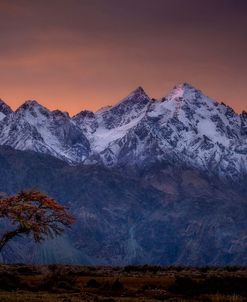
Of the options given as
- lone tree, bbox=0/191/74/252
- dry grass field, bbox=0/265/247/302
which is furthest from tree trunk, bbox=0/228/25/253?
dry grass field, bbox=0/265/247/302

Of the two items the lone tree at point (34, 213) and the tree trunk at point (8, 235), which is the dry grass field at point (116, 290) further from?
the lone tree at point (34, 213)

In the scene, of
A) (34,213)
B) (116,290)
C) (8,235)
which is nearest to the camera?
(34,213)

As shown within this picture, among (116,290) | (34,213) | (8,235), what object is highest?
(34,213)

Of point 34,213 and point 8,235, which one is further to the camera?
point 8,235

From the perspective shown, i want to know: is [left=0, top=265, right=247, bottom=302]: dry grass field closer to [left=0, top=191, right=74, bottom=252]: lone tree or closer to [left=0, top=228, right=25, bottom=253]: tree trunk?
[left=0, top=228, right=25, bottom=253]: tree trunk

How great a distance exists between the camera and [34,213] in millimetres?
54625

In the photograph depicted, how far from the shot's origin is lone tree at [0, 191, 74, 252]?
177 feet

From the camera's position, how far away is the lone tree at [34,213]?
53.9 meters

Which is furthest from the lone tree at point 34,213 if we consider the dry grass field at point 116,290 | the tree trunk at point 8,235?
the dry grass field at point 116,290

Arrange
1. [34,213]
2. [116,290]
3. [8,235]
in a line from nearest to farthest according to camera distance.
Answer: [34,213] → [8,235] → [116,290]

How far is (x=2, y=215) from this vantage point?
178ft

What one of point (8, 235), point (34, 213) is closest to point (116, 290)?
point (8, 235)

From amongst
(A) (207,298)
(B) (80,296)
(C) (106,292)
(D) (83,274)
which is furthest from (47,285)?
(D) (83,274)

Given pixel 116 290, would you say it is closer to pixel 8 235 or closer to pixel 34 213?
pixel 8 235
